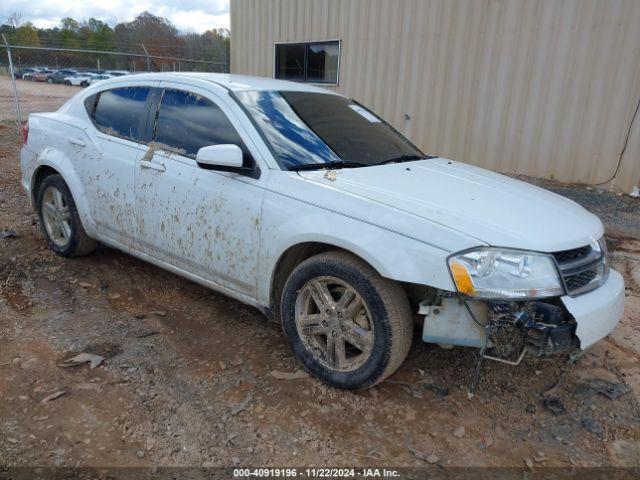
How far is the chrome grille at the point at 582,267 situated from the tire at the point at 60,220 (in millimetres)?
3772

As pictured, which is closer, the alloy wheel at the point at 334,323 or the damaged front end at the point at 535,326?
the damaged front end at the point at 535,326

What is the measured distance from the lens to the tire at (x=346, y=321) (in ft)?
8.60

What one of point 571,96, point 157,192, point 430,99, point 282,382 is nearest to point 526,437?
point 282,382

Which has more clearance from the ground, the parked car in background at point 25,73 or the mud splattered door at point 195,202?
the parked car in background at point 25,73

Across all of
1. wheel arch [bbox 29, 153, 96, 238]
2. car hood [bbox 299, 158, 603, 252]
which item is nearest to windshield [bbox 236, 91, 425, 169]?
car hood [bbox 299, 158, 603, 252]

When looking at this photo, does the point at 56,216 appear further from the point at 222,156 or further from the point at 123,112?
the point at 222,156

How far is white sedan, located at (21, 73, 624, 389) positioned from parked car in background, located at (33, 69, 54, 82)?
35490mm

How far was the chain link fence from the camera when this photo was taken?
1312 cm

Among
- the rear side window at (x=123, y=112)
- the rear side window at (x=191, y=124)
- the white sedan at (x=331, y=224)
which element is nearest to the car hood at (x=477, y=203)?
the white sedan at (x=331, y=224)

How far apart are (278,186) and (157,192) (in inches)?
42.5

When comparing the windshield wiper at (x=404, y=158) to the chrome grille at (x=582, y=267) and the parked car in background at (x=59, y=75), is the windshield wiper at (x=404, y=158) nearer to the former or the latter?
the chrome grille at (x=582, y=267)

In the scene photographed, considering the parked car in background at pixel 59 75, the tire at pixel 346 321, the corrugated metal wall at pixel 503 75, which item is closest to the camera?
the tire at pixel 346 321

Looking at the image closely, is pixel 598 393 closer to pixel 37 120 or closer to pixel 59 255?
pixel 59 255

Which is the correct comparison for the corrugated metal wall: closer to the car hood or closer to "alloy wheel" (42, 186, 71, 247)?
the car hood
